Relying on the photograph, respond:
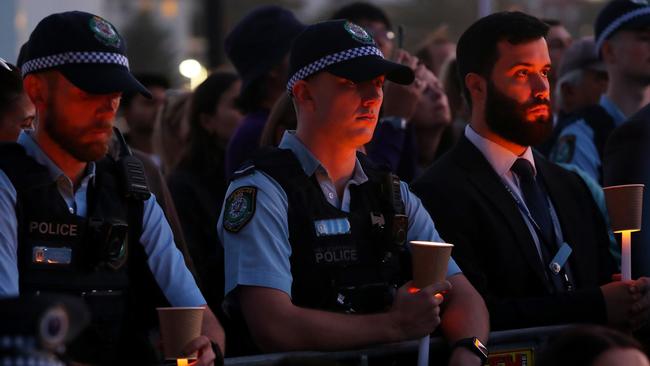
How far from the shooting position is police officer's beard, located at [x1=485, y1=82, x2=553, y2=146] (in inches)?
247

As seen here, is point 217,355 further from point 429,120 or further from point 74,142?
point 429,120

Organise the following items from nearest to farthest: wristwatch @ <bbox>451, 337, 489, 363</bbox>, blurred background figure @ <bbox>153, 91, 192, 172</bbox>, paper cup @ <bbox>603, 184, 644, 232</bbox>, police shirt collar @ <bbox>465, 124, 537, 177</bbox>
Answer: wristwatch @ <bbox>451, 337, 489, 363</bbox> → paper cup @ <bbox>603, 184, 644, 232</bbox> → police shirt collar @ <bbox>465, 124, 537, 177</bbox> → blurred background figure @ <bbox>153, 91, 192, 172</bbox>

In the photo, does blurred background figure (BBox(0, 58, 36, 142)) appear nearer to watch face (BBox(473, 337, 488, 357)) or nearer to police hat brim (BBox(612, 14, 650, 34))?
watch face (BBox(473, 337, 488, 357))

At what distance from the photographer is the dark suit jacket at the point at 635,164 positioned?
6402 millimetres

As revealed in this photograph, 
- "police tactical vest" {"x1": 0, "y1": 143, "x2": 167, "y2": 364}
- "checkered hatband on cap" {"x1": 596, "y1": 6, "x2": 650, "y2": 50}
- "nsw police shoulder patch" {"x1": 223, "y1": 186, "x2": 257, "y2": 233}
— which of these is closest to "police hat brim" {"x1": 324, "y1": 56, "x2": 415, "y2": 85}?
"nsw police shoulder patch" {"x1": 223, "y1": 186, "x2": 257, "y2": 233}

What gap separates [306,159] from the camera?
18.0 ft

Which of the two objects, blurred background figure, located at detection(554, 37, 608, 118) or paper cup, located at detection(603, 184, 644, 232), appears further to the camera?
blurred background figure, located at detection(554, 37, 608, 118)

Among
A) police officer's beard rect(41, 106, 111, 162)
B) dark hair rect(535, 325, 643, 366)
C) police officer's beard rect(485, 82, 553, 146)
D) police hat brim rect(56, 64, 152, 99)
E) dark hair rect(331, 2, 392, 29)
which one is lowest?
dark hair rect(535, 325, 643, 366)

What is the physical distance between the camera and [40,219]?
4.77 m

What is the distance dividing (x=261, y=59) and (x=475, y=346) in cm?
295

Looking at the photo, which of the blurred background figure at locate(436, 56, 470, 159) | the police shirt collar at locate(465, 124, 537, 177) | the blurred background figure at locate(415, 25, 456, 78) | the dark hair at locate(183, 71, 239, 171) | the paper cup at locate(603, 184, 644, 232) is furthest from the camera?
the blurred background figure at locate(415, 25, 456, 78)

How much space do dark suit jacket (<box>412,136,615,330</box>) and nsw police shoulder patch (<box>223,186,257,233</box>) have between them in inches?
42.3

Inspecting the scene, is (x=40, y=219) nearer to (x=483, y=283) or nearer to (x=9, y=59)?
(x=483, y=283)

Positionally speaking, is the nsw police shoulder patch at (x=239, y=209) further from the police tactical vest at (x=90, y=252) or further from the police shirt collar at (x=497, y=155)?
the police shirt collar at (x=497, y=155)
